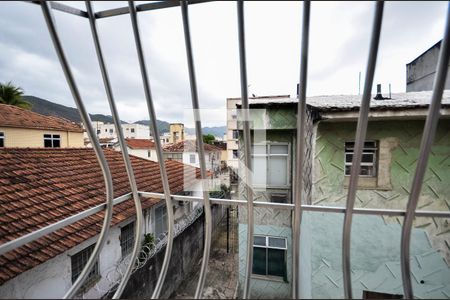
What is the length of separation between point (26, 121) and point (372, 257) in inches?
432

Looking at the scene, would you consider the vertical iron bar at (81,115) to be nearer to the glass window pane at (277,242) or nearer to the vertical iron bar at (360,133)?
the vertical iron bar at (360,133)

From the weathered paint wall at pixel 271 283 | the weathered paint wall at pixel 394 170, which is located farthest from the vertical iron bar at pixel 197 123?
the weathered paint wall at pixel 271 283

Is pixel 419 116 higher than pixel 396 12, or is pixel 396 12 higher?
pixel 396 12

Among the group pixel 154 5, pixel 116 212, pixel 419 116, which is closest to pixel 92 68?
pixel 154 5

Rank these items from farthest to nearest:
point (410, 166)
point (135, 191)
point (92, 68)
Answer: point (410, 166), point (135, 191), point (92, 68)

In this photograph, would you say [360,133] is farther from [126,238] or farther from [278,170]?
[126,238]

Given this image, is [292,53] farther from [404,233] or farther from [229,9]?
[404,233]

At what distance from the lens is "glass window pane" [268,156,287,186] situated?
407 cm

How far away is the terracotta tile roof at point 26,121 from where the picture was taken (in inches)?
320

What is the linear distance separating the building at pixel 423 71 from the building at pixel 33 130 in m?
11.5

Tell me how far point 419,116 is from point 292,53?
277cm

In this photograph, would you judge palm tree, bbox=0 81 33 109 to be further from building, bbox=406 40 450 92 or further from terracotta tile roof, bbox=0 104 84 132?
building, bbox=406 40 450 92

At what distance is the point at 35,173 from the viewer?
3580 millimetres

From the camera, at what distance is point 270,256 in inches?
168
